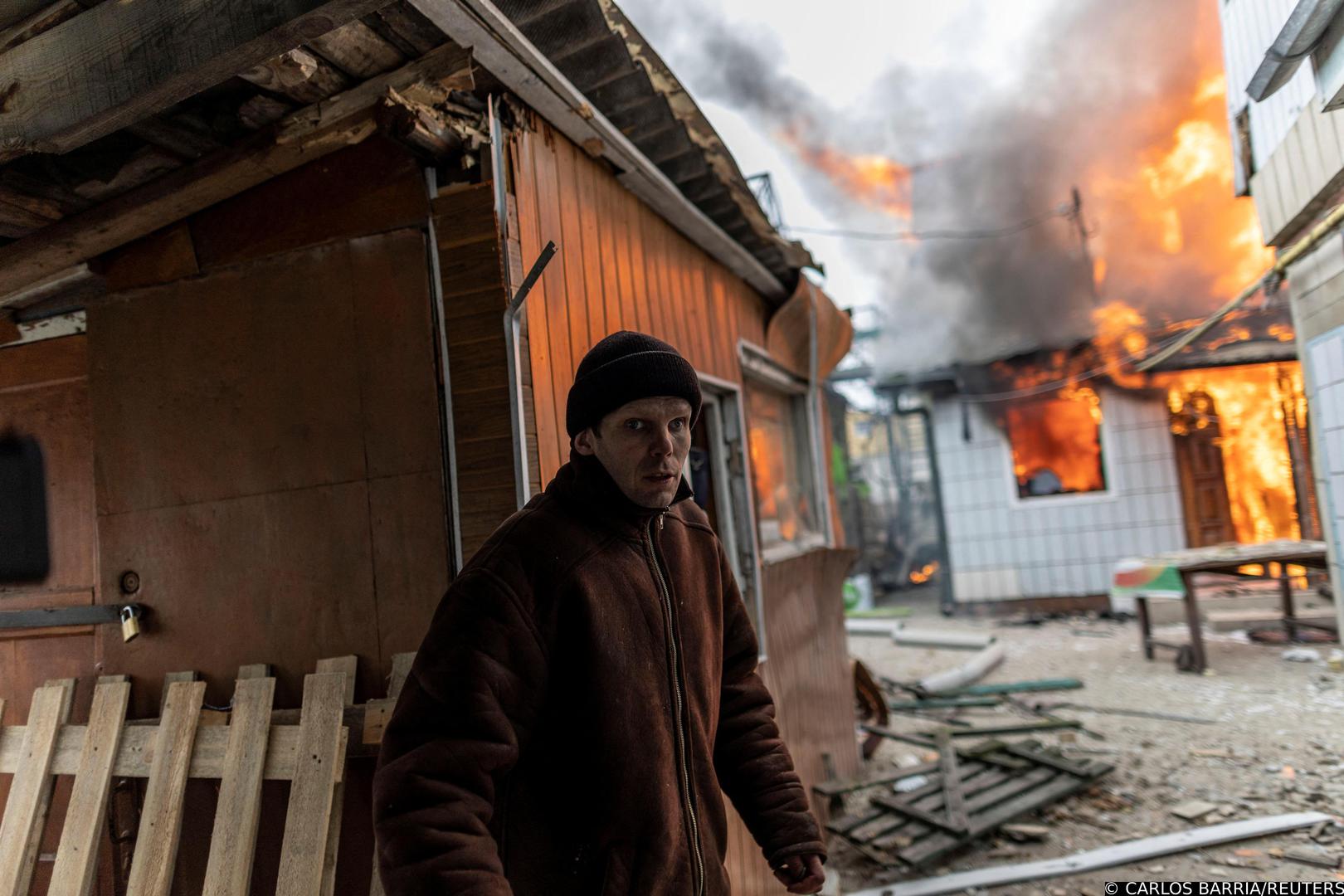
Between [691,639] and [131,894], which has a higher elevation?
[691,639]

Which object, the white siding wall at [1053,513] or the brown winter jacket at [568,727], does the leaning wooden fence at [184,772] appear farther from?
the white siding wall at [1053,513]

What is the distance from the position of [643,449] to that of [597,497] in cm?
16

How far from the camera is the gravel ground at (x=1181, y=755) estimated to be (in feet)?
14.6

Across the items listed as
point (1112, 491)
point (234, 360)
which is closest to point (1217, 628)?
point (1112, 491)

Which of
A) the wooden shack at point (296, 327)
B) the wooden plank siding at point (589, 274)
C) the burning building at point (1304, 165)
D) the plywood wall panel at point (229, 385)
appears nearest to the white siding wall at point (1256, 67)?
the burning building at point (1304, 165)

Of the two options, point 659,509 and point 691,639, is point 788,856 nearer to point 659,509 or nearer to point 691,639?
point 691,639

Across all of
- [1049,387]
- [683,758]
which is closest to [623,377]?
[683,758]

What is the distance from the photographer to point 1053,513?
12.8 m

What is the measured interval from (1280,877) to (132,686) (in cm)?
577

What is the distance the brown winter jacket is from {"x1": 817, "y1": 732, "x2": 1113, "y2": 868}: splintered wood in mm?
3386

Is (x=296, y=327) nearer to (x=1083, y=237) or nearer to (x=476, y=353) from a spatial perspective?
(x=476, y=353)

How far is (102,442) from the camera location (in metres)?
2.88

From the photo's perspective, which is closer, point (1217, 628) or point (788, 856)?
point (788, 856)

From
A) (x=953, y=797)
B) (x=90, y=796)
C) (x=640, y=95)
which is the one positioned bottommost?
(x=953, y=797)
